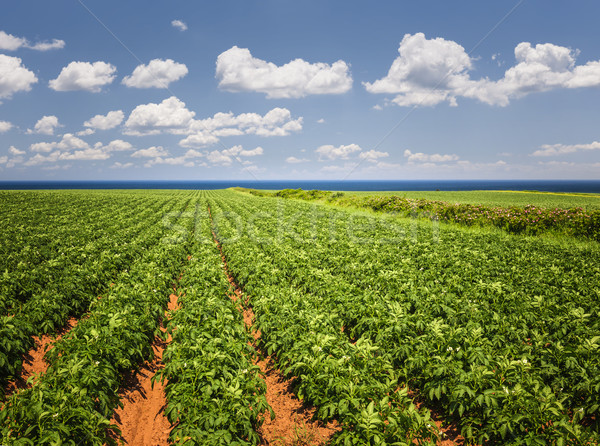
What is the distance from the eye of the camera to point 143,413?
5.31 m

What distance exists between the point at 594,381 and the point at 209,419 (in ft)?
19.0

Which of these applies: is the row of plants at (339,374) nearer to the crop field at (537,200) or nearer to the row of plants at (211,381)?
the row of plants at (211,381)

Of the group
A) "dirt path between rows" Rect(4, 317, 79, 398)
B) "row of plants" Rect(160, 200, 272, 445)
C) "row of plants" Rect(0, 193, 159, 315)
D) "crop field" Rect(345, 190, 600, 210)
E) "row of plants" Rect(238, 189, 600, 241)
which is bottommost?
"dirt path between rows" Rect(4, 317, 79, 398)

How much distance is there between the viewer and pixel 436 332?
5.42 meters

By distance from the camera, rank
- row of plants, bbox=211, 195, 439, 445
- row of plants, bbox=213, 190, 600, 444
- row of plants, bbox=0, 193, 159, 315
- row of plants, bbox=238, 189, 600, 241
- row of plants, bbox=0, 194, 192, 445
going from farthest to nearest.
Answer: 1. row of plants, bbox=238, 189, 600, 241
2. row of plants, bbox=0, 193, 159, 315
3. row of plants, bbox=213, 190, 600, 444
4. row of plants, bbox=211, 195, 439, 445
5. row of plants, bbox=0, 194, 192, 445

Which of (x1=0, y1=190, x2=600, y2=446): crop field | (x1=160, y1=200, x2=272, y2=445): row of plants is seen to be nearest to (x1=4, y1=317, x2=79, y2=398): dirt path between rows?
(x1=0, y1=190, x2=600, y2=446): crop field

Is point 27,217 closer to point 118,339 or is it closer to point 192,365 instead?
point 118,339

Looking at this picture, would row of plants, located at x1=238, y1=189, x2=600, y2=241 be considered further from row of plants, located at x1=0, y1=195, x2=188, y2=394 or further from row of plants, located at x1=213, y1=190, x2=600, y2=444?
row of plants, located at x1=0, y1=195, x2=188, y2=394

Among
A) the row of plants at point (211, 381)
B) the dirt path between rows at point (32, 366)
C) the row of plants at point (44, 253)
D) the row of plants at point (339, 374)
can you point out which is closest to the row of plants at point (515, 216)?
the row of plants at point (339, 374)

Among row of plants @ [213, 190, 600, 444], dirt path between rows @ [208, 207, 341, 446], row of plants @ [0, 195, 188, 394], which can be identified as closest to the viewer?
row of plants @ [213, 190, 600, 444]

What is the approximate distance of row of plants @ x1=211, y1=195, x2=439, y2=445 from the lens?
3.86m

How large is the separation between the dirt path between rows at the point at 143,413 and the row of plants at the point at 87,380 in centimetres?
21

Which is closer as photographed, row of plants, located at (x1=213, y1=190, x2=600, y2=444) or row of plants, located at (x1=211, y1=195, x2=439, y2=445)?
row of plants, located at (x1=211, y1=195, x2=439, y2=445)

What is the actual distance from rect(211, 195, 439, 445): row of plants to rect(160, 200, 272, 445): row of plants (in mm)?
754
